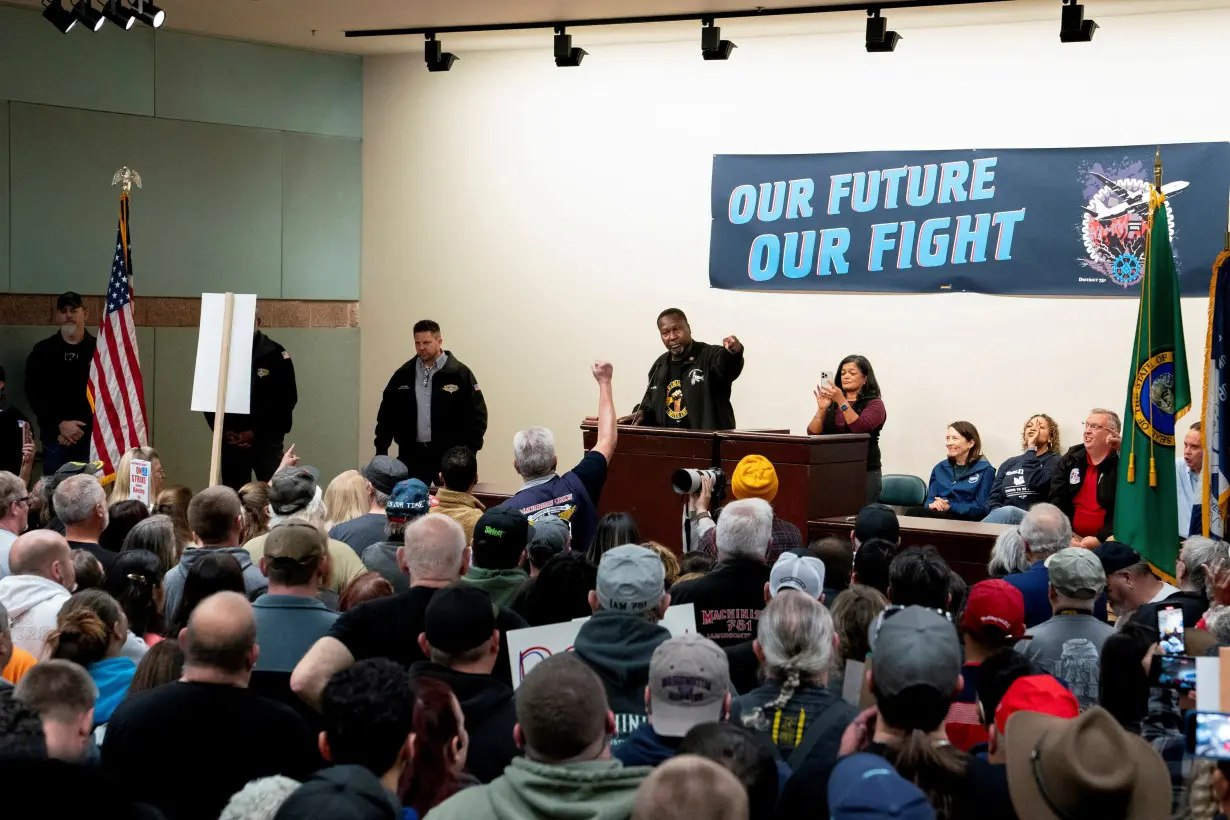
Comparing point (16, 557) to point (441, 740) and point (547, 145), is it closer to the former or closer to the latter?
point (441, 740)

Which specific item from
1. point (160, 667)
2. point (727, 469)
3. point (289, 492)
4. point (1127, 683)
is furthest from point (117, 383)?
point (1127, 683)

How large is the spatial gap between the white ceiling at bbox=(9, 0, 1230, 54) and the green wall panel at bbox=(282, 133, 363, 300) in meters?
0.85

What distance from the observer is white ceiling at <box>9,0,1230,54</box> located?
8219mm

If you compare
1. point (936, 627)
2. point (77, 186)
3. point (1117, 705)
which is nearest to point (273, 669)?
point (936, 627)

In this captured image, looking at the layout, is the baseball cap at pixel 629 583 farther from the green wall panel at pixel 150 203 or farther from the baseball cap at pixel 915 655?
the green wall panel at pixel 150 203

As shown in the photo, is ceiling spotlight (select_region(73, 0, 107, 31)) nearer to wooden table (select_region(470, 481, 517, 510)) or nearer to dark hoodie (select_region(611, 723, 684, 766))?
wooden table (select_region(470, 481, 517, 510))

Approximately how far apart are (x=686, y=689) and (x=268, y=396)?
673 cm

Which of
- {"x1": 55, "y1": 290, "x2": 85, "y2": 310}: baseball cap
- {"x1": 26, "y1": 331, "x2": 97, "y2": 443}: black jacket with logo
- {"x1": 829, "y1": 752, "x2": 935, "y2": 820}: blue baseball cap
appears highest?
{"x1": 55, "y1": 290, "x2": 85, "y2": 310}: baseball cap

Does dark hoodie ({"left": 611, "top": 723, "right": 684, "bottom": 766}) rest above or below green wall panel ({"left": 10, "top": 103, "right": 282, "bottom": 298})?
below

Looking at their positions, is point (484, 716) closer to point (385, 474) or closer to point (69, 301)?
point (385, 474)

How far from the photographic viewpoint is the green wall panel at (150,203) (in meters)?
9.09

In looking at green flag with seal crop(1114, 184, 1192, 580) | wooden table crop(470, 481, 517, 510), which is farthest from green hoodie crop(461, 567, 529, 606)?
wooden table crop(470, 481, 517, 510)

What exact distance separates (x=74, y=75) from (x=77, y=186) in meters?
0.71

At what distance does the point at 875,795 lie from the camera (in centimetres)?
216
